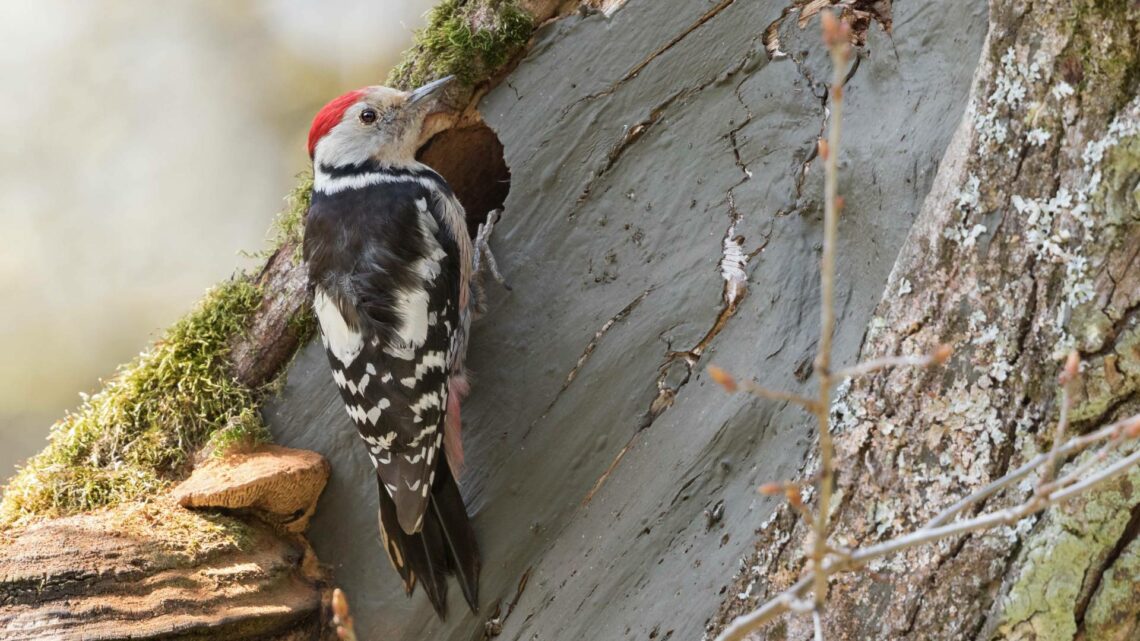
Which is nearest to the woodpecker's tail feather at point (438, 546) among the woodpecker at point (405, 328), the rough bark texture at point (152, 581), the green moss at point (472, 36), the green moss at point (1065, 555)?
the woodpecker at point (405, 328)

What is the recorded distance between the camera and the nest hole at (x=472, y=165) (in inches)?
120

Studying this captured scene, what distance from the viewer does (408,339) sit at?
2613 mm

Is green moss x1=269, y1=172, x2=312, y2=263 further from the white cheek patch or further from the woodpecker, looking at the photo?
the white cheek patch

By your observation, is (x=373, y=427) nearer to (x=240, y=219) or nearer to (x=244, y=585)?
(x=244, y=585)

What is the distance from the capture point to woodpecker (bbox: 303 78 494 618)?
8.28ft

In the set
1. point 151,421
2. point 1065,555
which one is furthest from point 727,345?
point 151,421

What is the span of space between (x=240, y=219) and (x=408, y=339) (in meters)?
1.92

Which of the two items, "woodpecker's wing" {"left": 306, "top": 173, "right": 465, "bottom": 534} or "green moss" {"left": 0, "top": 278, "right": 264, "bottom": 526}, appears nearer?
"woodpecker's wing" {"left": 306, "top": 173, "right": 465, "bottom": 534}

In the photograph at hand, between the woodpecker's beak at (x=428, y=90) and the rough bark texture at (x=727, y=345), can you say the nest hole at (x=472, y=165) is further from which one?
the woodpecker's beak at (x=428, y=90)

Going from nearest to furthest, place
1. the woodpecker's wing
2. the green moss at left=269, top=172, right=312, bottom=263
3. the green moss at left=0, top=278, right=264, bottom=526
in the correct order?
the woodpecker's wing, the green moss at left=0, top=278, right=264, bottom=526, the green moss at left=269, top=172, right=312, bottom=263

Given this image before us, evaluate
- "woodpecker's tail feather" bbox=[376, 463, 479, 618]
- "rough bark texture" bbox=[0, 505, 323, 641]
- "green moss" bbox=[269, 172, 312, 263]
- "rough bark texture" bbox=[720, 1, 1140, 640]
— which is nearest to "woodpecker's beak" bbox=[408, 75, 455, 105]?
"green moss" bbox=[269, 172, 312, 263]

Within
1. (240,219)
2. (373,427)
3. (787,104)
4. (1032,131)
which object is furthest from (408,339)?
(240,219)

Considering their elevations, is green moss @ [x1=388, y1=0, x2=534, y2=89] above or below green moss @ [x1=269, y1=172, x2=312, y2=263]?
above

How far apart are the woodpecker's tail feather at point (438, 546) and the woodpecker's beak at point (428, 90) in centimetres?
98
